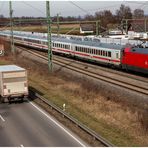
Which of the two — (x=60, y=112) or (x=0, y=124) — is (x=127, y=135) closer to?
(x=60, y=112)

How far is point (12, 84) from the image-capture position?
29219 mm

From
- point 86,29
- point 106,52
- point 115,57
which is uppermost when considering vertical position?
point 86,29

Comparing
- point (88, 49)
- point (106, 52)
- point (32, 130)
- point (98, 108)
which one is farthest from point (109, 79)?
point (32, 130)

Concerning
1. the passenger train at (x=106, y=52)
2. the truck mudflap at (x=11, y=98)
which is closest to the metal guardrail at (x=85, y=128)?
the truck mudflap at (x=11, y=98)

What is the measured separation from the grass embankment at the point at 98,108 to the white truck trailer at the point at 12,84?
3044mm

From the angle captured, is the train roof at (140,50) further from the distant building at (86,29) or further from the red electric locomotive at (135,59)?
the distant building at (86,29)

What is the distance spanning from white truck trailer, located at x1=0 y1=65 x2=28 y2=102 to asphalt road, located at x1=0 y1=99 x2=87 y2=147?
1.24 meters

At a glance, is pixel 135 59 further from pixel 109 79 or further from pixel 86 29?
pixel 86 29

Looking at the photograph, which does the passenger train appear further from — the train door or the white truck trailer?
the white truck trailer

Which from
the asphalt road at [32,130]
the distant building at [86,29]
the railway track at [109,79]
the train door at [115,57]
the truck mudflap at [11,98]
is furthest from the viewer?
the distant building at [86,29]

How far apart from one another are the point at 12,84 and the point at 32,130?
788 cm

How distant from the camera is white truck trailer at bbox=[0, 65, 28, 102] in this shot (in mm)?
29094

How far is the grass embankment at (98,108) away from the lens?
21.1 metres

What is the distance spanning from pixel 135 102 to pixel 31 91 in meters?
10.3
